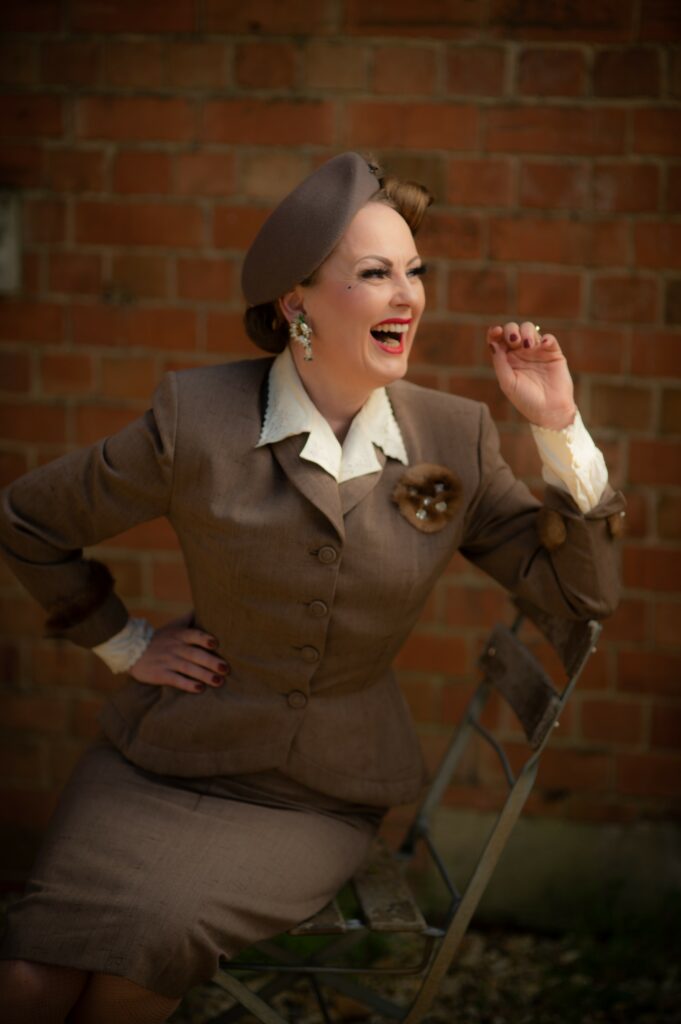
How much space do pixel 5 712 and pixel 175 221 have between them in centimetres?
156

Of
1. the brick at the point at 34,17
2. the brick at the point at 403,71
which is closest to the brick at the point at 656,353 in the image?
the brick at the point at 403,71

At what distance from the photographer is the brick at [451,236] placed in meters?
3.21

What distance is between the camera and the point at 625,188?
3.16 metres

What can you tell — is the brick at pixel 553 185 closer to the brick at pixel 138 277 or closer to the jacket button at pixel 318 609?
the brick at pixel 138 277

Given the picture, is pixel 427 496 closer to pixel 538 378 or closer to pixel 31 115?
pixel 538 378

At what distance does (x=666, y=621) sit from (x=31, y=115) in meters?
2.29

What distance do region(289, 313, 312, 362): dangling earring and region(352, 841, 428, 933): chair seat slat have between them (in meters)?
1.13

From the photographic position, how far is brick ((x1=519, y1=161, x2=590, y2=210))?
10.4 ft

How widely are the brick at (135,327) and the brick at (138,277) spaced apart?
0.04m

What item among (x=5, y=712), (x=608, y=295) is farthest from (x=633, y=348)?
(x=5, y=712)

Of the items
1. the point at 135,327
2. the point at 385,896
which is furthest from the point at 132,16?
the point at 385,896

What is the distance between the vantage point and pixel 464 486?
244 cm

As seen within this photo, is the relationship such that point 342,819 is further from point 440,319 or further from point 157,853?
point 440,319

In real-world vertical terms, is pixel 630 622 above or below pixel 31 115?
below
